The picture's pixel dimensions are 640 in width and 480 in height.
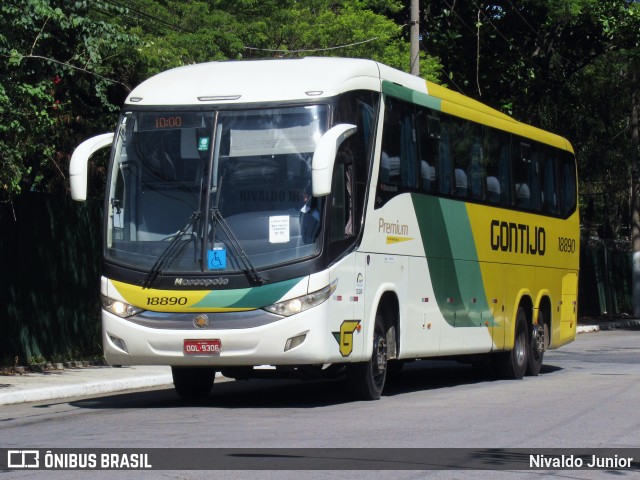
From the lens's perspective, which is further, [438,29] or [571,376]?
[438,29]

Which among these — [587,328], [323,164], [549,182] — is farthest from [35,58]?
[587,328]

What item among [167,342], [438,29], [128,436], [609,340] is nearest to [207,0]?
[438,29]

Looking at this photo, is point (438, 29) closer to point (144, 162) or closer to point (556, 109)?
point (556, 109)

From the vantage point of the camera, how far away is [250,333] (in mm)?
12891

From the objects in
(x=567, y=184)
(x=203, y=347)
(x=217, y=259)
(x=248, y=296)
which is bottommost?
(x=203, y=347)

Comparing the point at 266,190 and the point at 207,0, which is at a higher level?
the point at 207,0

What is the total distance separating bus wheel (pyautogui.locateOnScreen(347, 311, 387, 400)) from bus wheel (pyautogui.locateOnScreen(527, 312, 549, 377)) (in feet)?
19.3

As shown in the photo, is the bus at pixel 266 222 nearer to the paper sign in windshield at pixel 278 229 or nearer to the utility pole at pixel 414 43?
the paper sign in windshield at pixel 278 229

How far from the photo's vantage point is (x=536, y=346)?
20.2 metres

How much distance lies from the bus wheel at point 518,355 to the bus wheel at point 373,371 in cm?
497

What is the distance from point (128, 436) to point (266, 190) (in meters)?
3.40

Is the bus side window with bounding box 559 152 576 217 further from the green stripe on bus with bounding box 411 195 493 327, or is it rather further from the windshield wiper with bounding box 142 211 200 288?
the windshield wiper with bounding box 142 211 200 288

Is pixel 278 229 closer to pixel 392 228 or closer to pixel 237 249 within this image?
pixel 237 249

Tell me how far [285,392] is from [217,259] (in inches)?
156
